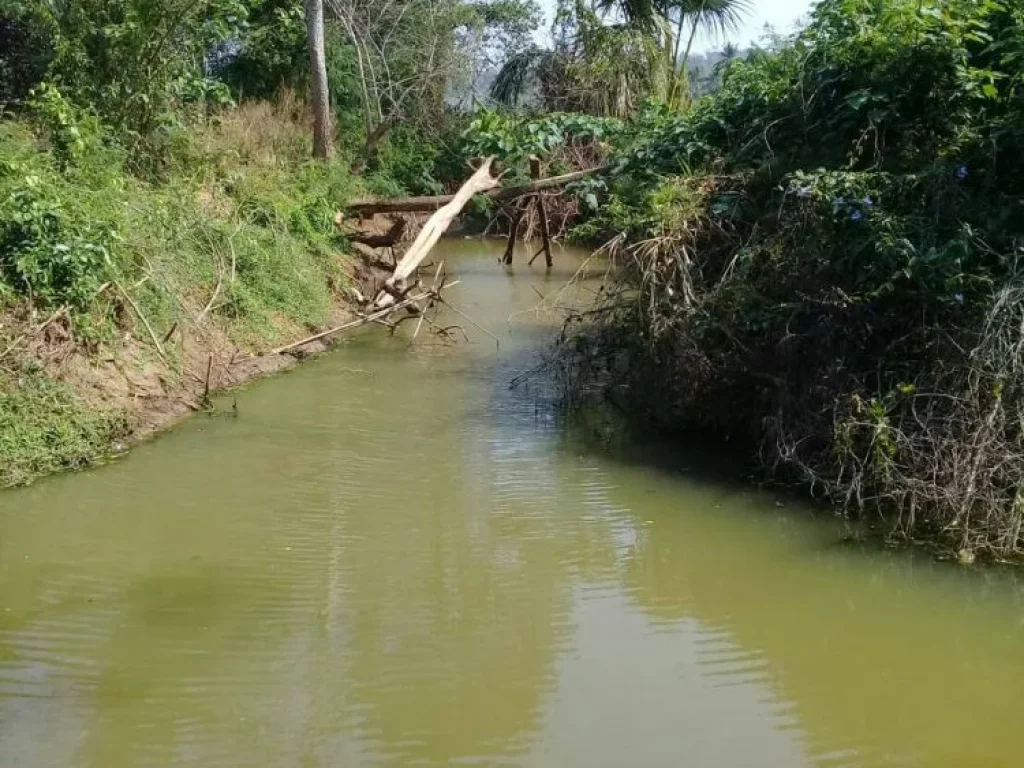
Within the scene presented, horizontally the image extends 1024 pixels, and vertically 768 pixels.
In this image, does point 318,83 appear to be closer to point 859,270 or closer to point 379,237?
point 379,237

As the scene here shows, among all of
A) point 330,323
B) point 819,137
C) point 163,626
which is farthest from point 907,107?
point 330,323

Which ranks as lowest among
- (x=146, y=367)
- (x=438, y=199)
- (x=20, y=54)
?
(x=146, y=367)

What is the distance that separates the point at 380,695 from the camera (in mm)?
4773

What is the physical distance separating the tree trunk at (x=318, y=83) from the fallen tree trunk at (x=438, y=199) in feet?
8.77

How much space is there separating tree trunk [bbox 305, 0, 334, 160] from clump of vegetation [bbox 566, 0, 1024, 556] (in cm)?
945

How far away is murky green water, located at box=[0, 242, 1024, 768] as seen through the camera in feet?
14.7

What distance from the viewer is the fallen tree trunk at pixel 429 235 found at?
12055 mm

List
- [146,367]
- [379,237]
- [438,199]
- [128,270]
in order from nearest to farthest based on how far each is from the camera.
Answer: [146,367]
[128,270]
[438,199]
[379,237]

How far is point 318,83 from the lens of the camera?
17.6 m

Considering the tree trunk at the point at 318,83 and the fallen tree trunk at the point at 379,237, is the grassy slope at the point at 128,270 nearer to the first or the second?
the fallen tree trunk at the point at 379,237

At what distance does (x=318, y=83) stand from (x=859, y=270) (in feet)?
40.8

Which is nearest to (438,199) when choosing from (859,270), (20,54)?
(859,270)

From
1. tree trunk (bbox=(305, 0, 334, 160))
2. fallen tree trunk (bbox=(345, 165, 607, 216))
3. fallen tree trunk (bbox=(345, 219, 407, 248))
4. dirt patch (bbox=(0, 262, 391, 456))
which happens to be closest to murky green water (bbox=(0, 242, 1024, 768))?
dirt patch (bbox=(0, 262, 391, 456))

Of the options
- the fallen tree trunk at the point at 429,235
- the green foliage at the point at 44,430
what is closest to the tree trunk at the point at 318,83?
the fallen tree trunk at the point at 429,235
